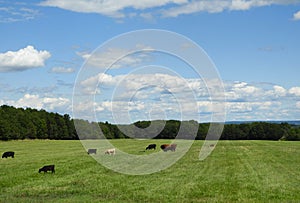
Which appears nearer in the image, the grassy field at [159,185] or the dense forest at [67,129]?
the grassy field at [159,185]

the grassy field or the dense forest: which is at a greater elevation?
the dense forest

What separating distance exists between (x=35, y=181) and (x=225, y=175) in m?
11.6

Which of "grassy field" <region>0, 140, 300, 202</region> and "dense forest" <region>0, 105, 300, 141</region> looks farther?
"dense forest" <region>0, 105, 300, 141</region>

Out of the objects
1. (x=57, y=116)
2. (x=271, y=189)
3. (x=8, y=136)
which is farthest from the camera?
(x=57, y=116)

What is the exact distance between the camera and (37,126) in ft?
433

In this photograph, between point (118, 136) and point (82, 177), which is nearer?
point (82, 177)

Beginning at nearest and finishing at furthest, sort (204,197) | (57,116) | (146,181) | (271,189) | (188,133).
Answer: (204,197)
(271,189)
(146,181)
(188,133)
(57,116)

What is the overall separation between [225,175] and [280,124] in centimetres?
13401

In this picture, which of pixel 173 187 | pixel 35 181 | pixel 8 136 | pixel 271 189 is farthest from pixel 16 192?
pixel 8 136

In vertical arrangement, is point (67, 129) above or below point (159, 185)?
above

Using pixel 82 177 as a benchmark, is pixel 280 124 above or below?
above

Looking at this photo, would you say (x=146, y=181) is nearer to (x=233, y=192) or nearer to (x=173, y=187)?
(x=173, y=187)

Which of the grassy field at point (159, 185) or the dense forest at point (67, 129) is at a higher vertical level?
the dense forest at point (67, 129)

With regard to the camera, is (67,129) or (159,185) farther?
(67,129)
